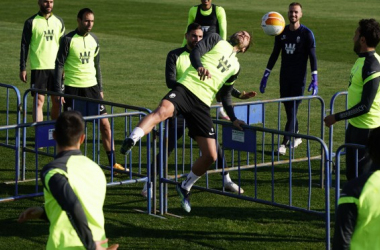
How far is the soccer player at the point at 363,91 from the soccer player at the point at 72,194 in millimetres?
4172

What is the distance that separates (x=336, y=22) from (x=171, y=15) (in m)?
7.14

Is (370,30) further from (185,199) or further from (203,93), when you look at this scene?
(185,199)

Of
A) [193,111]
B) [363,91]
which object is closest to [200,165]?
[193,111]

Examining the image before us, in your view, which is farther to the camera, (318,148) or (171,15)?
(171,15)

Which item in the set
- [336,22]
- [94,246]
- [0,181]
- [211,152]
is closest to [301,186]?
[211,152]

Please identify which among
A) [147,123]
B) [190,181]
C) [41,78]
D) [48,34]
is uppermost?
[48,34]

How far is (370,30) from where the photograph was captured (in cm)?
945

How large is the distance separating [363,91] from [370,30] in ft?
2.19

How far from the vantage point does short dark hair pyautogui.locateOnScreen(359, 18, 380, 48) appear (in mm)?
9398

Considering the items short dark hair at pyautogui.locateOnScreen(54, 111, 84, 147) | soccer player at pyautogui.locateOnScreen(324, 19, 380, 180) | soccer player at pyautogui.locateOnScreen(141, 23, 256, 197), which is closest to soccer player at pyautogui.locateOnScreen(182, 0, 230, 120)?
soccer player at pyautogui.locateOnScreen(141, 23, 256, 197)

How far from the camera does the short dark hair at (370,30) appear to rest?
9398 millimetres

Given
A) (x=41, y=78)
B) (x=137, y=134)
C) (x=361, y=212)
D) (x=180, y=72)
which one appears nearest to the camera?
(x=361, y=212)

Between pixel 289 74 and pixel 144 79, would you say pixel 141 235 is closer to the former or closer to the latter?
pixel 289 74

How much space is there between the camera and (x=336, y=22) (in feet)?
121
